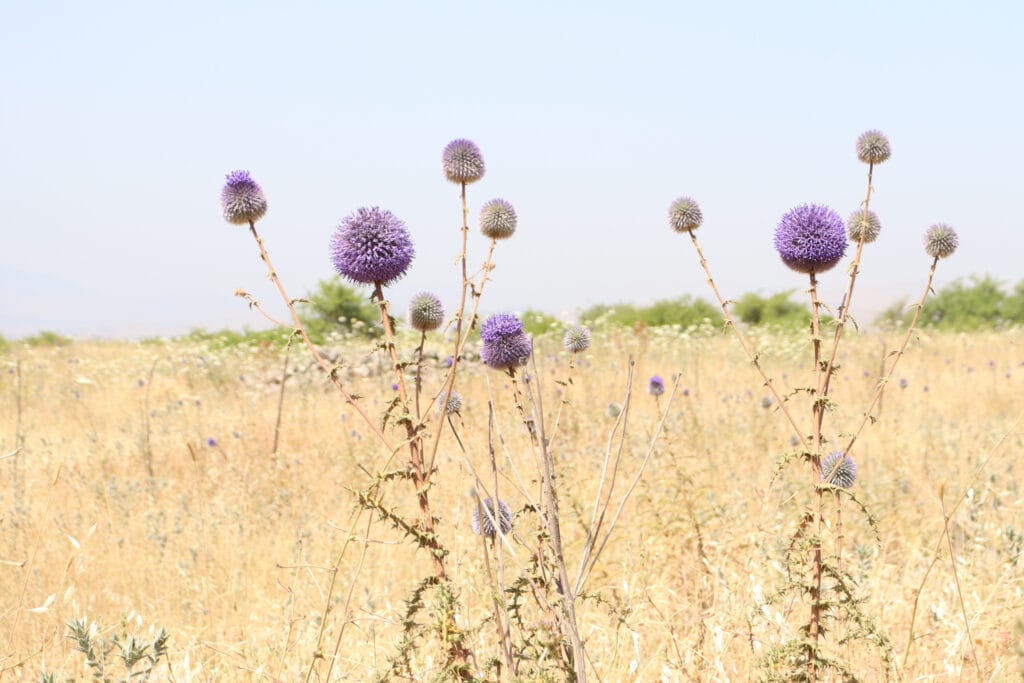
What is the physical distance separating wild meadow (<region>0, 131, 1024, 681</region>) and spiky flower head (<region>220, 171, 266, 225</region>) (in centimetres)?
1

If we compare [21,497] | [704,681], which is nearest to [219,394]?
[21,497]

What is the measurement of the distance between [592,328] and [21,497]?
1133 centimetres

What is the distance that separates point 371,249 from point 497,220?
51 cm

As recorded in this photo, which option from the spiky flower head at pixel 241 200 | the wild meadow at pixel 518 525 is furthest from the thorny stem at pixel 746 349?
the spiky flower head at pixel 241 200

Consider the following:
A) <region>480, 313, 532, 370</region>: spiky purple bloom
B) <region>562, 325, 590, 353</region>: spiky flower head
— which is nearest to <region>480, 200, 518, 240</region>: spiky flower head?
<region>480, 313, 532, 370</region>: spiky purple bloom

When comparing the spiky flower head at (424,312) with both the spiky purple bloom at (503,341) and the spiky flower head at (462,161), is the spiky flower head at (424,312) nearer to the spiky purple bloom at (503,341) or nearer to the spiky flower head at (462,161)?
the spiky purple bloom at (503,341)

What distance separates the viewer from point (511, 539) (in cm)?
345

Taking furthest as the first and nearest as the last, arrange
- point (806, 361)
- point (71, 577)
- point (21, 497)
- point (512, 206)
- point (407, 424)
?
1. point (806, 361)
2. point (21, 497)
3. point (71, 577)
4. point (512, 206)
5. point (407, 424)

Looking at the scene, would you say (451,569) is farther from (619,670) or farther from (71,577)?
(71,577)

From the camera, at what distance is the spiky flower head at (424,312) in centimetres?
262

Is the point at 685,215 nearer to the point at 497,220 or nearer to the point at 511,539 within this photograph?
the point at 497,220

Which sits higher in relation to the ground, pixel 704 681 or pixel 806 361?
pixel 806 361

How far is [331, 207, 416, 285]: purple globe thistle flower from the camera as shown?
7.33 ft

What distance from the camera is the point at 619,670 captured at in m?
2.80
